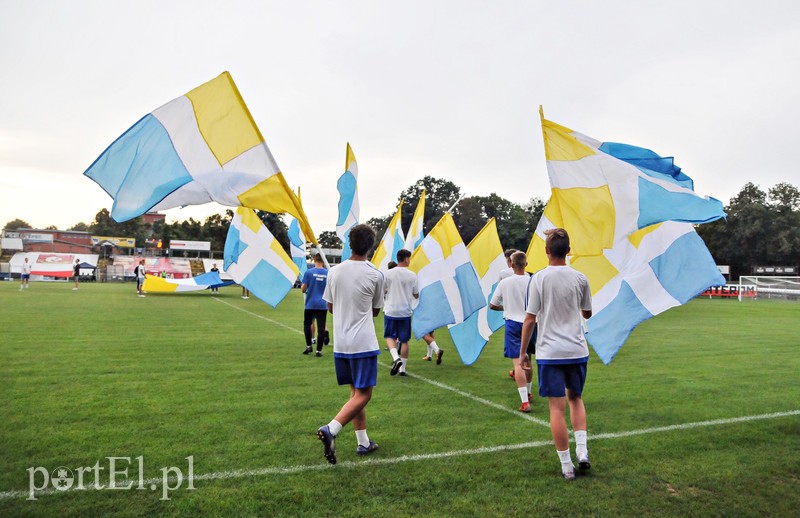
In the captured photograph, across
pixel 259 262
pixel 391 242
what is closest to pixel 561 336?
pixel 391 242

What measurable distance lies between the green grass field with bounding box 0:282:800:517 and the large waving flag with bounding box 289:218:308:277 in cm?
807

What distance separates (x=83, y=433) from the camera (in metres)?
4.76

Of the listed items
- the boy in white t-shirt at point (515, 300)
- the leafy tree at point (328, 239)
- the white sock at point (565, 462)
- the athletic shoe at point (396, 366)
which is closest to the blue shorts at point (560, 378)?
the white sock at point (565, 462)

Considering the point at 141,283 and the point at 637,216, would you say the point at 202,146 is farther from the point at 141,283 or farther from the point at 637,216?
the point at 141,283

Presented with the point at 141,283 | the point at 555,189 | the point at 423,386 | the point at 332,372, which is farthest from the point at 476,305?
the point at 141,283

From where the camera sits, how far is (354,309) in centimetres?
442

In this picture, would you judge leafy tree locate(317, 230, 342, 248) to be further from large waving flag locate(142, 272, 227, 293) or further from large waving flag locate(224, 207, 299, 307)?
large waving flag locate(224, 207, 299, 307)

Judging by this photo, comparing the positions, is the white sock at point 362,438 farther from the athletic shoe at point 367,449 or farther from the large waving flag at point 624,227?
the large waving flag at point 624,227

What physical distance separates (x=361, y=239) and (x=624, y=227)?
9.72ft

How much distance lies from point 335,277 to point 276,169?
6.44 ft

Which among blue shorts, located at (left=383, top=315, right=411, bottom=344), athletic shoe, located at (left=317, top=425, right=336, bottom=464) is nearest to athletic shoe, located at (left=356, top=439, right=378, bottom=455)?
athletic shoe, located at (left=317, top=425, right=336, bottom=464)

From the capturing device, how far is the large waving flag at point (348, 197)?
40.2 feet

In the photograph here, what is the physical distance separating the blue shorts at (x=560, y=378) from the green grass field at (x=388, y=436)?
2.11ft

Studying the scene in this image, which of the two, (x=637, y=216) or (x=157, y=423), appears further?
(x=637, y=216)
